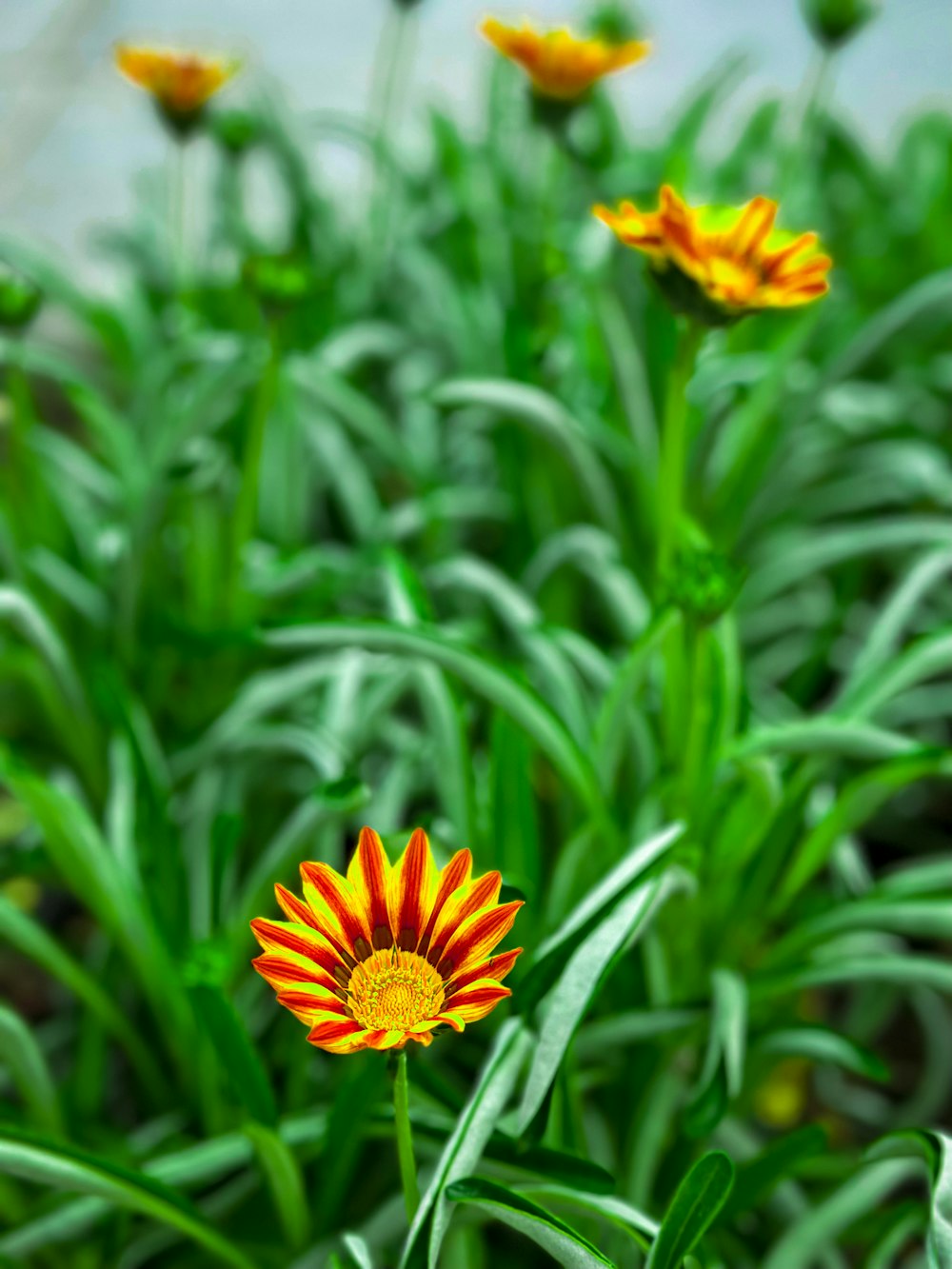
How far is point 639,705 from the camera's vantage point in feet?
2.39

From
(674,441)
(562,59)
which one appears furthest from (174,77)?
(674,441)

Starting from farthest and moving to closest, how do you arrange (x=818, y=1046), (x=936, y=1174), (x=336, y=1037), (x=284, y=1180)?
(x=818, y=1046)
(x=284, y=1180)
(x=936, y=1174)
(x=336, y=1037)

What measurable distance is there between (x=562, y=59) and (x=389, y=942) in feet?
2.20

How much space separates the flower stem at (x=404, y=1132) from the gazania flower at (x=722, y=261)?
0.36 metres

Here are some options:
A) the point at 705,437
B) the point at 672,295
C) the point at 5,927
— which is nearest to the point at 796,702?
the point at 705,437

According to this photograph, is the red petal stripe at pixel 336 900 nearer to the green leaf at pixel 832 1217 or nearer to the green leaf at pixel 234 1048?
the green leaf at pixel 234 1048

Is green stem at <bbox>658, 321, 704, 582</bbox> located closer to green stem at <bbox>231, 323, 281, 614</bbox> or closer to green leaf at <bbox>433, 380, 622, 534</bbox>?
green leaf at <bbox>433, 380, 622, 534</bbox>

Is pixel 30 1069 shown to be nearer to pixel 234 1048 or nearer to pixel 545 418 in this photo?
pixel 234 1048

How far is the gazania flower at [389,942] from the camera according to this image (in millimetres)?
349

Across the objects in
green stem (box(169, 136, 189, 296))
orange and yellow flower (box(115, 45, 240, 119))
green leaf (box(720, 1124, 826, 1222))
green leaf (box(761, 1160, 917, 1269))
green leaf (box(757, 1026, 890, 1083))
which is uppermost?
orange and yellow flower (box(115, 45, 240, 119))

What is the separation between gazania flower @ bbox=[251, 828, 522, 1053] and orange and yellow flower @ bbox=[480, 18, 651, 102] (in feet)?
2.09

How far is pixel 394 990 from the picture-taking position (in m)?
0.37

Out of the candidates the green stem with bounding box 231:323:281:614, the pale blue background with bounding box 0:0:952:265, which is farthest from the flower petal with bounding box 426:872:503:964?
the pale blue background with bounding box 0:0:952:265

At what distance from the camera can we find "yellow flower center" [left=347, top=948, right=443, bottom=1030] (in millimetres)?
357
